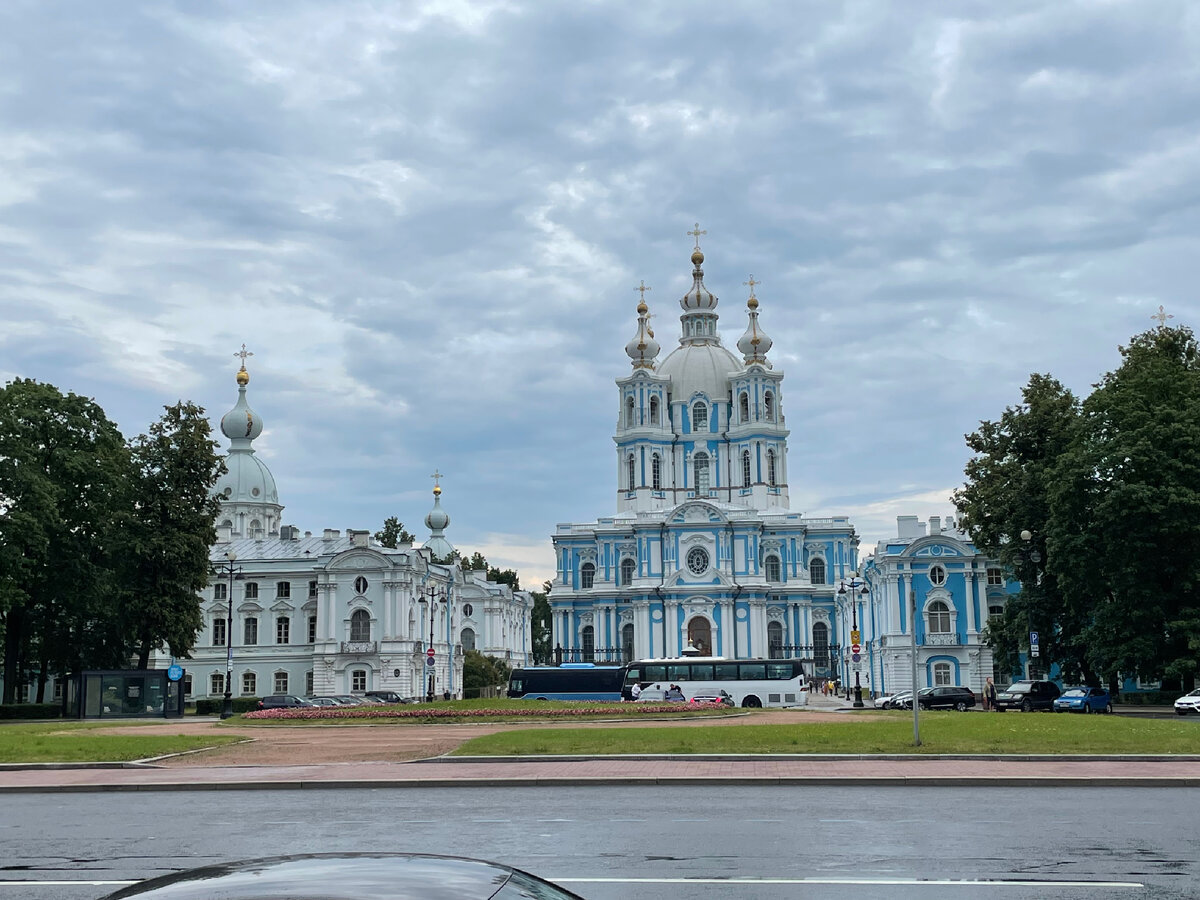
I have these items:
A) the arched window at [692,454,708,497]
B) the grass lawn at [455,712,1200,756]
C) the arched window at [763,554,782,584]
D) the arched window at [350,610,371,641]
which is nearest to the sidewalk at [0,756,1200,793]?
the grass lawn at [455,712,1200,756]

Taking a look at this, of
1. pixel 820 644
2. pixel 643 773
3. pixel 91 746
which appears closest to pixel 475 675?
pixel 820 644

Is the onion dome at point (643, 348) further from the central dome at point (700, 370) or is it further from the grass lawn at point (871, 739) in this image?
the grass lawn at point (871, 739)

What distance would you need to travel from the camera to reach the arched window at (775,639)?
9806cm

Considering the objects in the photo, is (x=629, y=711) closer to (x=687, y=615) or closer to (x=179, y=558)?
(x=179, y=558)

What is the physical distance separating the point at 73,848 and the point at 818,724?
914 inches

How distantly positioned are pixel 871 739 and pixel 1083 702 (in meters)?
23.1

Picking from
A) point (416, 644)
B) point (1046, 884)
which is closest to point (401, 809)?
point (1046, 884)

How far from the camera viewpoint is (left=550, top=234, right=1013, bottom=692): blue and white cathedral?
95.6 m

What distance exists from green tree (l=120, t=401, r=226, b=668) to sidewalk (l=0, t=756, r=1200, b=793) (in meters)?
34.9

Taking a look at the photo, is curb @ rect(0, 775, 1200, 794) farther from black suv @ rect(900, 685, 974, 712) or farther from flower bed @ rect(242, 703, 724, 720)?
black suv @ rect(900, 685, 974, 712)

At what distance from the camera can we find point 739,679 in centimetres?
5931

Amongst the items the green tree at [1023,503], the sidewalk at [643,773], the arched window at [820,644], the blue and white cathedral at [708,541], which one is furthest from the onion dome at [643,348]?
the sidewalk at [643,773]

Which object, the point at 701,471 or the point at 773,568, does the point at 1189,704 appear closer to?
the point at 773,568

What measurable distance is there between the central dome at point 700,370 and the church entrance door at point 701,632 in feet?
73.1
